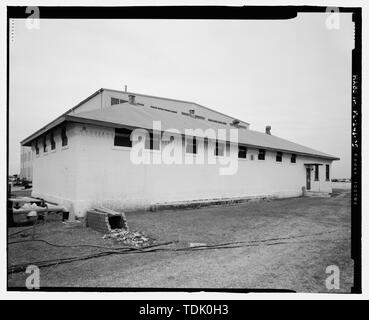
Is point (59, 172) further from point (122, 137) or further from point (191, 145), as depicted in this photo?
point (191, 145)

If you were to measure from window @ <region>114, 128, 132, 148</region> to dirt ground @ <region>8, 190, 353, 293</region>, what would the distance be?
142 inches

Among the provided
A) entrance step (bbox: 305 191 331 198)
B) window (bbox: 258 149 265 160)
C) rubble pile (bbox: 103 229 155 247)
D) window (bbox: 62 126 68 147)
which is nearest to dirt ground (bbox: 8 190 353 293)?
rubble pile (bbox: 103 229 155 247)

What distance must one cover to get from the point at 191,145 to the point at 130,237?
296 inches

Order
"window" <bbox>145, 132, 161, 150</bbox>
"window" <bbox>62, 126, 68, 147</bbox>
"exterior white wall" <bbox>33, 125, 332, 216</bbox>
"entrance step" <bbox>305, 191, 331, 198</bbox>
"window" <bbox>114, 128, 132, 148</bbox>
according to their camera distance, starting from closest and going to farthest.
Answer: "exterior white wall" <bbox>33, 125, 332, 216</bbox> < "window" <bbox>62, 126, 68, 147</bbox> < "window" <bbox>114, 128, 132, 148</bbox> < "window" <bbox>145, 132, 161, 150</bbox> < "entrance step" <bbox>305, 191, 331, 198</bbox>

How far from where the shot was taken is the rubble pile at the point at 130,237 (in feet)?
19.3

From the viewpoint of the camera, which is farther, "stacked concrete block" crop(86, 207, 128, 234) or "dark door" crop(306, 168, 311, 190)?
"dark door" crop(306, 168, 311, 190)

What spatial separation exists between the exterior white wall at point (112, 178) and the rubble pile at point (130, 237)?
9.91 feet

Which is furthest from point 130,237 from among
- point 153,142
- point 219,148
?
point 219,148

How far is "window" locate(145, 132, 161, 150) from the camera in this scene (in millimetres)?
11116

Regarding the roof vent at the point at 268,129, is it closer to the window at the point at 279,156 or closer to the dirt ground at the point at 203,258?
the window at the point at 279,156

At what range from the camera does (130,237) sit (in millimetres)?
6219

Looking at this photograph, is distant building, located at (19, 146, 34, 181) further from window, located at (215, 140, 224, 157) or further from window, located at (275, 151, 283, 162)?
window, located at (275, 151, 283, 162)

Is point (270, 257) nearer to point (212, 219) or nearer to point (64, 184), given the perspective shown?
point (212, 219)
